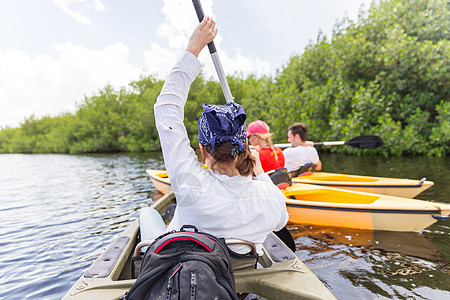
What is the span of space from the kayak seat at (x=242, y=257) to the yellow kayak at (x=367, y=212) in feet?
8.78

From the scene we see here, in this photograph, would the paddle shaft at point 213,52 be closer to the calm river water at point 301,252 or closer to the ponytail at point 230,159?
the ponytail at point 230,159

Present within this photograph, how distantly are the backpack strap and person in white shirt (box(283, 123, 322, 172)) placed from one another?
4.75m

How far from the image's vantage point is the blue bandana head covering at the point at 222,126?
4.37ft

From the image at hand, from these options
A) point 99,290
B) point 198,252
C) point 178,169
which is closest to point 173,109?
point 178,169

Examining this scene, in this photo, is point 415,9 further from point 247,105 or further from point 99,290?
point 99,290

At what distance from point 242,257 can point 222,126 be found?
81 cm

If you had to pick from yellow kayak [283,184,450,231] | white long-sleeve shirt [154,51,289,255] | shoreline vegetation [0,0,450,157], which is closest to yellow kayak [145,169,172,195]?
yellow kayak [283,184,450,231]

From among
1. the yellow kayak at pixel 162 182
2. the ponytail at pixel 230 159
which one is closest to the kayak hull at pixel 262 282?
the ponytail at pixel 230 159

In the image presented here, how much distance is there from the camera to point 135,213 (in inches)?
226

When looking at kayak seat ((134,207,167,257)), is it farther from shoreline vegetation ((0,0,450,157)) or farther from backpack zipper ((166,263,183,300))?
shoreline vegetation ((0,0,450,157))

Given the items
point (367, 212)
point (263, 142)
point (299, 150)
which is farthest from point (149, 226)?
point (299, 150)

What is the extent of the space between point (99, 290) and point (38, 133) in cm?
5727

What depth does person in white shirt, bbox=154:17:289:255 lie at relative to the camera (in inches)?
52.8

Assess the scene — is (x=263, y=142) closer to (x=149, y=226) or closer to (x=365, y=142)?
(x=149, y=226)
